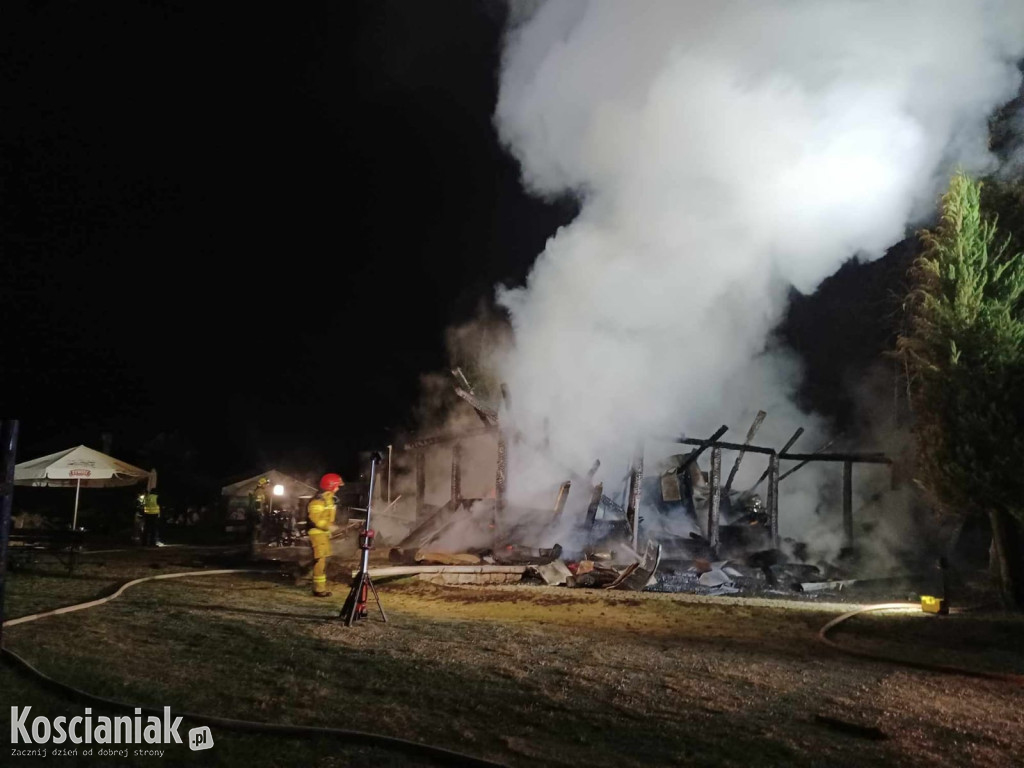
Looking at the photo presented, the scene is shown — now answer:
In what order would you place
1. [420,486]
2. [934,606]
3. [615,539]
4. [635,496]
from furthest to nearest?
[420,486]
[615,539]
[635,496]
[934,606]

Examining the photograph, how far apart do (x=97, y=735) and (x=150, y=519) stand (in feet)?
56.7

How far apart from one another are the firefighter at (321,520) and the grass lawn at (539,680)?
23.5 inches

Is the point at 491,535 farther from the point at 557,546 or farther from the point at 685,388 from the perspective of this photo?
the point at 685,388

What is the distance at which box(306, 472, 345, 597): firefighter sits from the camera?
35.2ft

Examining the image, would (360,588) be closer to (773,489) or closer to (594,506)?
(594,506)

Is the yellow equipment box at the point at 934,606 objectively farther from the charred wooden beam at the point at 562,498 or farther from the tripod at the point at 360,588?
the tripod at the point at 360,588

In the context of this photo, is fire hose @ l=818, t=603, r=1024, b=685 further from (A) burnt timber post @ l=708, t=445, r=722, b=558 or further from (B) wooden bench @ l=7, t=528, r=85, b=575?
(B) wooden bench @ l=7, t=528, r=85, b=575

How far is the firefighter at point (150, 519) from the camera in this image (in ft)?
64.8

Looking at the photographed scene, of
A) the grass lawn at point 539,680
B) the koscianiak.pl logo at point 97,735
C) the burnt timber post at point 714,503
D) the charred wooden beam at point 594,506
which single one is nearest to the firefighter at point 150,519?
the grass lawn at point 539,680

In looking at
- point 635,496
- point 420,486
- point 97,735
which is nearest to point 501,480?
point 635,496

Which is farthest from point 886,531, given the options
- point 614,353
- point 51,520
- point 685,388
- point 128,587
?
point 51,520

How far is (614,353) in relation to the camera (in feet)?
54.1

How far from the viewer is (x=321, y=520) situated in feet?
35.4

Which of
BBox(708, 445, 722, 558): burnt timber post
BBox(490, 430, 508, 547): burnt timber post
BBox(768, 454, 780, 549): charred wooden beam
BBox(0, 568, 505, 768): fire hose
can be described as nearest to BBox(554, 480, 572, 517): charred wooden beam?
BBox(490, 430, 508, 547): burnt timber post
